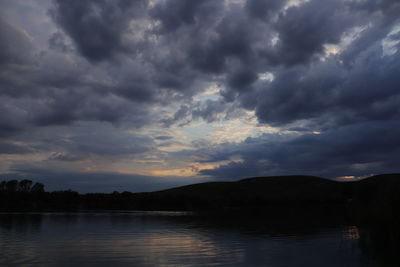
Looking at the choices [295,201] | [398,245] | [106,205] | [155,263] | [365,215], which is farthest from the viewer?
[295,201]

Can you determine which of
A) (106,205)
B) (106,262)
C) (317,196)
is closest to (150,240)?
(106,262)

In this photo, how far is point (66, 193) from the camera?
17550cm

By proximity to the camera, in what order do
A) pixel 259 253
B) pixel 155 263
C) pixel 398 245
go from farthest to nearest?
pixel 398 245
pixel 259 253
pixel 155 263

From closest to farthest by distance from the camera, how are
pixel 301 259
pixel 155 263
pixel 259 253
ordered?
pixel 155 263 → pixel 301 259 → pixel 259 253

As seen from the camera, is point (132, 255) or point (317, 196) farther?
point (317, 196)

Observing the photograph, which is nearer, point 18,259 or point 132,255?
point 18,259

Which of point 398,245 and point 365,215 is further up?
point 365,215

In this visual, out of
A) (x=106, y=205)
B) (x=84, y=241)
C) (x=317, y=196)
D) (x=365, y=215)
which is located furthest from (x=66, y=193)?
(x=365, y=215)

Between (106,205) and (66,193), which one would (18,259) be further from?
(66,193)

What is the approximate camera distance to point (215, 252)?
1113 inches

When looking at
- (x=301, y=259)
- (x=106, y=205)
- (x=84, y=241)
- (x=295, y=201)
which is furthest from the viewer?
(x=295, y=201)

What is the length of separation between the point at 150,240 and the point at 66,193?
153831 millimetres

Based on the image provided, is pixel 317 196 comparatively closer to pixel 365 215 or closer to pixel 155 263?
pixel 365 215

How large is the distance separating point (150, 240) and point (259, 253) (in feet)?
42.9
